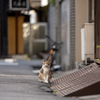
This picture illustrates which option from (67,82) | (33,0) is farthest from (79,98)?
(33,0)

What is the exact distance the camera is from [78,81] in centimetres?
744

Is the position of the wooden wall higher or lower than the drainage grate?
higher

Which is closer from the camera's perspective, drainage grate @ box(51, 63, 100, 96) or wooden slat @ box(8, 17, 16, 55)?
drainage grate @ box(51, 63, 100, 96)

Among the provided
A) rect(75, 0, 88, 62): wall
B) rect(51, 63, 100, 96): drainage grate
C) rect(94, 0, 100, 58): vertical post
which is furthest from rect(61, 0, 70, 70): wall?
rect(51, 63, 100, 96): drainage grate

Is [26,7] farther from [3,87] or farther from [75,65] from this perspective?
[3,87]

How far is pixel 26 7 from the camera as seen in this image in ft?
61.8

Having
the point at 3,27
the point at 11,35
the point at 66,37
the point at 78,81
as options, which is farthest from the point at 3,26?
the point at 78,81

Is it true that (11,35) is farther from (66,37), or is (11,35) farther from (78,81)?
(78,81)

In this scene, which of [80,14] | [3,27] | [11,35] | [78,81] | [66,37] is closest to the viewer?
[78,81]

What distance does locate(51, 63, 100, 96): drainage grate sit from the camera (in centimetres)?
687

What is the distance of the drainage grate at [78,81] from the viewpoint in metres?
6.87

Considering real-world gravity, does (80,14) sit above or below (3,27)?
above

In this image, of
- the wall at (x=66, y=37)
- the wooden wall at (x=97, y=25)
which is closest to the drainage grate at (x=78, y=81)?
the wooden wall at (x=97, y=25)

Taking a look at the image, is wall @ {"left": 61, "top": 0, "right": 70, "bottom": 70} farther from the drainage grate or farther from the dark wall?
the drainage grate
